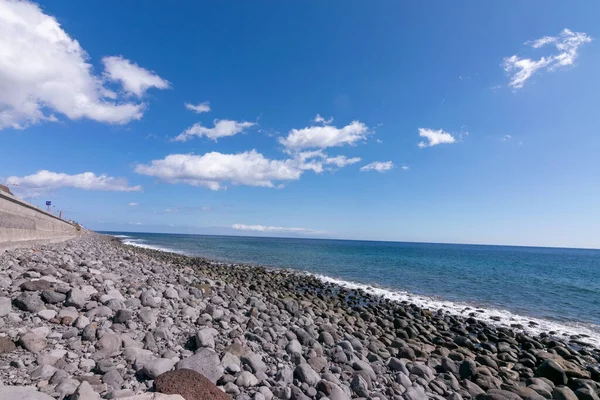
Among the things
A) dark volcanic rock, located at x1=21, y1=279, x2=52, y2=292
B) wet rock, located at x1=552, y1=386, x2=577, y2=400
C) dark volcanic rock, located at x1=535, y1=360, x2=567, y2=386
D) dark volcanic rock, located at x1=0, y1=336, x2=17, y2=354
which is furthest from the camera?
dark volcanic rock, located at x1=535, y1=360, x2=567, y2=386

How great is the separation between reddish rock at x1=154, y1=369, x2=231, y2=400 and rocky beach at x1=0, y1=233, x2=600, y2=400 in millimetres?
17

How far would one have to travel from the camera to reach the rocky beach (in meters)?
Answer: 3.88

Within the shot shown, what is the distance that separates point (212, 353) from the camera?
4.99m

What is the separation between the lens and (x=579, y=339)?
11812 mm

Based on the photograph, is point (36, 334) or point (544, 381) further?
point (544, 381)

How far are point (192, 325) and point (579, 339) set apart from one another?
1397 centimetres

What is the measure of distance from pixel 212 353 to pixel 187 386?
3.76 feet

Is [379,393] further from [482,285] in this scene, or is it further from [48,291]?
[482,285]

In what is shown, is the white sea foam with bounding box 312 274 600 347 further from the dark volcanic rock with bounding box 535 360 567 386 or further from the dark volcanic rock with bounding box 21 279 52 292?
the dark volcanic rock with bounding box 21 279 52 292

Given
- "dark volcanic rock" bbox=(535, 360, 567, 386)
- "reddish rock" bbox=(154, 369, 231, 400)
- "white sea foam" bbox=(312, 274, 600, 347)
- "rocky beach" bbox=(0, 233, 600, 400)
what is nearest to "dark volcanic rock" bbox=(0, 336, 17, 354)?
"rocky beach" bbox=(0, 233, 600, 400)

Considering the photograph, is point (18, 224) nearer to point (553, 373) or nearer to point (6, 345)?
point (6, 345)

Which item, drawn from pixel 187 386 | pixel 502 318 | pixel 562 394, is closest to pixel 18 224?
pixel 187 386

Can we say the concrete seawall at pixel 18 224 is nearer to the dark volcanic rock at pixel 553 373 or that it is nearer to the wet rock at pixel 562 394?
the wet rock at pixel 562 394

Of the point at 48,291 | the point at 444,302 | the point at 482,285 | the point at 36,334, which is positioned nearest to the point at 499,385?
the point at 36,334
